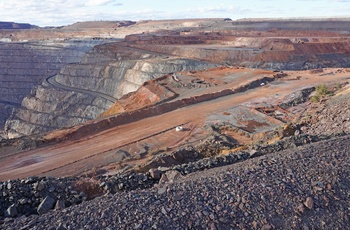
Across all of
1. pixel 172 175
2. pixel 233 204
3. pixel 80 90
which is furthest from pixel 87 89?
pixel 233 204

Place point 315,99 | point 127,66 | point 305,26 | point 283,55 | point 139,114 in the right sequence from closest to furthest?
point 139,114
point 315,99
point 283,55
point 127,66
point 305,26

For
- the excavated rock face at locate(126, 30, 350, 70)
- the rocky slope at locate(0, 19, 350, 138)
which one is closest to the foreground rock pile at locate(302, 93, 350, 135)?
the excavated rock face at locate(126, 30, 350, 70)

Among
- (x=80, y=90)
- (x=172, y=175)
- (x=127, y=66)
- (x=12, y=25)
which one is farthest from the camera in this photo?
(x=12, y=25)

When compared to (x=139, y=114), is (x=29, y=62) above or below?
below

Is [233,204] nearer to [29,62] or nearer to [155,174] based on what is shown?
[155,174]

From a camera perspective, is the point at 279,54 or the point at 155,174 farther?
the point at 279,54

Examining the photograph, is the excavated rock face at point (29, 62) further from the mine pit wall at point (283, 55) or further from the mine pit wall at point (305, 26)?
the mine pit wall at point (305, 26)

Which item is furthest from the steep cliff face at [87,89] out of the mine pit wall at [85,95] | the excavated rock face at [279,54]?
the excavated rock face at [279,54]

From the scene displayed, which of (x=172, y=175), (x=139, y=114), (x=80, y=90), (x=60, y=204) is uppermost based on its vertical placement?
(x=60, y=204)
